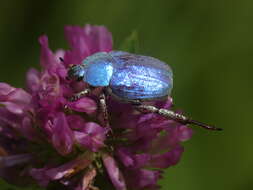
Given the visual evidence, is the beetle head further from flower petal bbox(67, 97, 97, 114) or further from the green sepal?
the green sepal

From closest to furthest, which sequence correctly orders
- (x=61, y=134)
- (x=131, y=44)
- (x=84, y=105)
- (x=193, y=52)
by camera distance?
(x=61, y=134)
(x=84, y=105)
(x=131, y=44)
(x=193, y=52)

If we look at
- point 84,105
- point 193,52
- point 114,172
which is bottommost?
point 114,172

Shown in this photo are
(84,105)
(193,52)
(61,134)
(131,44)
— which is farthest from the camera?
(193,52)

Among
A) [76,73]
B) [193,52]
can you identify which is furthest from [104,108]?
[193,52]

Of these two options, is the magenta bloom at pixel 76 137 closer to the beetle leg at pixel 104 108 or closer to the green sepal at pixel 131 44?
the beetle leg at pixel 104 108

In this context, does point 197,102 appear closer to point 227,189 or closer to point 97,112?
point 227,189

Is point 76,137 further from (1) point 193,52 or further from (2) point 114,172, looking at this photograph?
(1) point 193,52

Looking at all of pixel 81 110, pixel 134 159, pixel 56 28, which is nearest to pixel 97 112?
pixel 81 110

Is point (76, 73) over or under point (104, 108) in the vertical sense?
over
